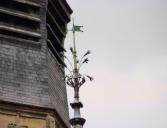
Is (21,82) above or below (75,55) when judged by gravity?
above

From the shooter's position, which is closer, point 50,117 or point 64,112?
point 50,117

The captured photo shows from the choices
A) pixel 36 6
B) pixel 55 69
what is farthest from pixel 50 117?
pixel 36 6

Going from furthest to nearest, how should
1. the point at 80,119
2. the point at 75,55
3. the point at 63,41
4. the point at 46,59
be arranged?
the point at 63,41 < the point at 46,59 < the point at 75,55 < the point at 80,119

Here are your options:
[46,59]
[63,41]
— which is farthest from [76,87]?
[63,41]

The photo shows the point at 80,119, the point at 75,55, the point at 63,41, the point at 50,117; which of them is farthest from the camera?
the point at 63,41

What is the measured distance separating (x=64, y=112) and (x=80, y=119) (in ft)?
34.6

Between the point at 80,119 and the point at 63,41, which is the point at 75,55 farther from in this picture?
the point at 63,41

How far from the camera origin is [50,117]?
24.3m

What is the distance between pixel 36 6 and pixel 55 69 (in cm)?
274

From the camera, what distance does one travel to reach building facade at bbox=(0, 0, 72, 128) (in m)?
24.0

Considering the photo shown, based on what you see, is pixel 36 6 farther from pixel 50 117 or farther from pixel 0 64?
pixel 50 117

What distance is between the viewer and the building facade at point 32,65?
2405 centimetres

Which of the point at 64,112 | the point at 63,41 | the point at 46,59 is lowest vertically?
the point at 64,112

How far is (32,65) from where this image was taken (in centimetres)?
2580
